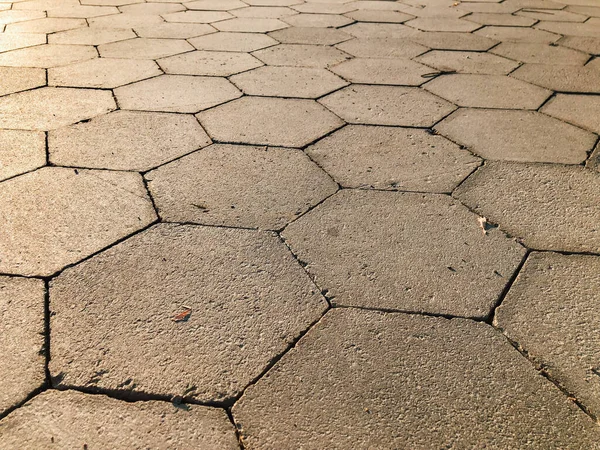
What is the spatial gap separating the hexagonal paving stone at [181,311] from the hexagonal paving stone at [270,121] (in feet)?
1.83

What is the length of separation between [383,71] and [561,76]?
86cm

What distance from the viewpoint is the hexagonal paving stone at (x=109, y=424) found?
0.76 meters

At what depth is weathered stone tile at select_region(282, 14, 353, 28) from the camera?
3072 mm

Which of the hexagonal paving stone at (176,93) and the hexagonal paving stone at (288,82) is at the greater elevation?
the hexagonal paving stone at (288,82)

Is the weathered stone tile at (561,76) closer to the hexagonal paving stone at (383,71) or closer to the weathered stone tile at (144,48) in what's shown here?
the hexagonal paving stone at (383,71)

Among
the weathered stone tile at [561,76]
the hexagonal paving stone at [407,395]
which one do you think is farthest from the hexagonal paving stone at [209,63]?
the hexagonal paving stone at [407,395]

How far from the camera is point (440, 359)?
904mm

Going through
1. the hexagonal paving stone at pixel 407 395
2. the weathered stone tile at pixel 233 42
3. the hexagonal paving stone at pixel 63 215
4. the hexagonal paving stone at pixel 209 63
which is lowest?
the hexagonal paving stone at pixel 407 395

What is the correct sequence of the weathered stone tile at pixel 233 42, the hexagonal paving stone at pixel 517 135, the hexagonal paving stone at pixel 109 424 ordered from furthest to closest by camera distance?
the weathered stone tile at pixel 233 42, the hexagonal paving stone at pixel 517 135, the hexagonal paving stone at pixel 109 424

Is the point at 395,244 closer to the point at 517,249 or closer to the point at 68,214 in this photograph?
the point at 517,249

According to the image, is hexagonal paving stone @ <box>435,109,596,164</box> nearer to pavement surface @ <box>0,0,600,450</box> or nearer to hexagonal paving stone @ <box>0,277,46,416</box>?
pavement surface @ <box>0,0,600,450</box>

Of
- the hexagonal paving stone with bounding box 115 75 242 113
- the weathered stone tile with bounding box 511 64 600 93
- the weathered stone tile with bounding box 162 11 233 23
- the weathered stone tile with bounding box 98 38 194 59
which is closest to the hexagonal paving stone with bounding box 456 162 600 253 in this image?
the weathered stone tile with bounding box 511 64 600 93

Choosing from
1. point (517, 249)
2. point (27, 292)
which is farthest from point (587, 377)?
point (27, 292)

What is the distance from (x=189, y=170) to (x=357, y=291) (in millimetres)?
724
